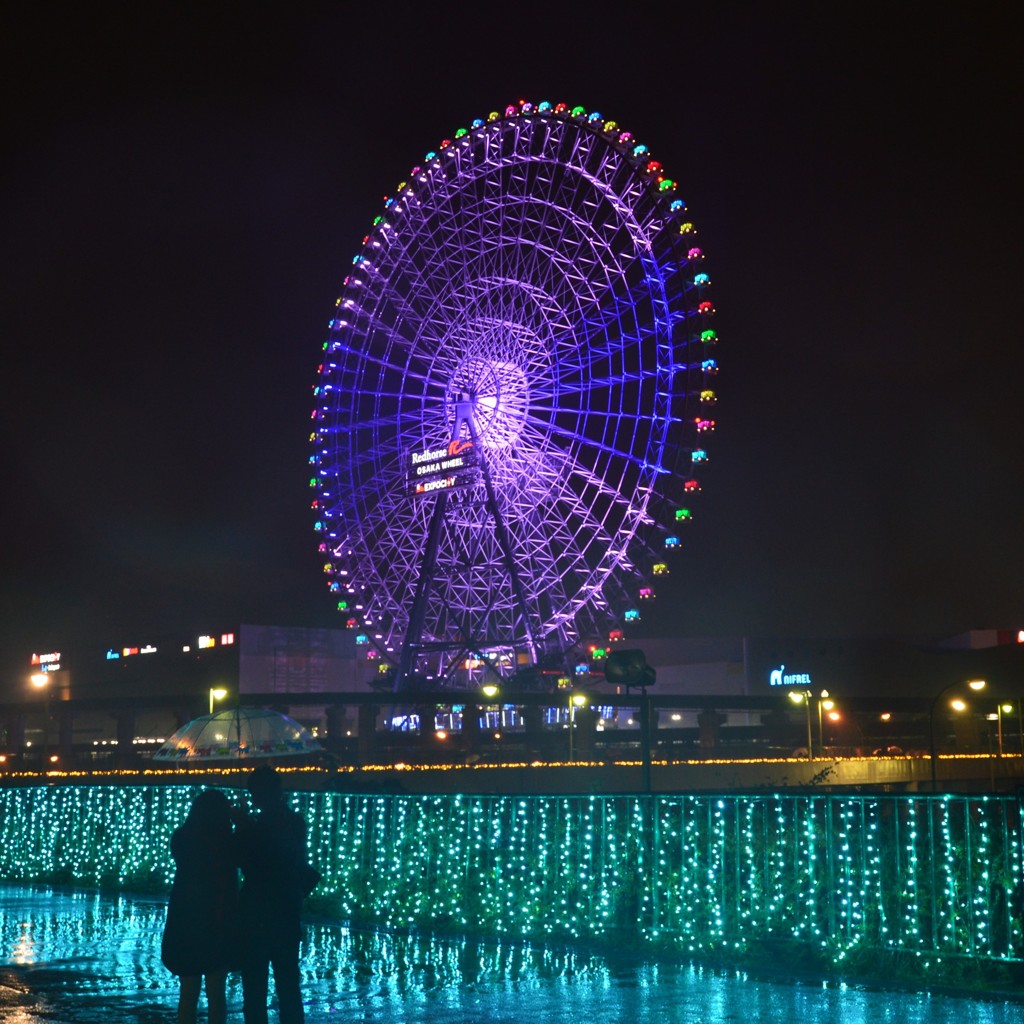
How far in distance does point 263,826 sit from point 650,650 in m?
90.4

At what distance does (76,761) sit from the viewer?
39625 millimetres

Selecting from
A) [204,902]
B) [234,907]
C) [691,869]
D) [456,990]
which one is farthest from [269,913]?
[691,869]

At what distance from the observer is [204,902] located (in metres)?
8.38

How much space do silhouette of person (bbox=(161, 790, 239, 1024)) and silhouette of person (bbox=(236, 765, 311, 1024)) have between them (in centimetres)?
10

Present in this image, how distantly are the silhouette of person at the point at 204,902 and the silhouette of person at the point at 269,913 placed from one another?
102mm

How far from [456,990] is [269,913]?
9.78 feet

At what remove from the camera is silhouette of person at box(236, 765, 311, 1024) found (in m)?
8.55

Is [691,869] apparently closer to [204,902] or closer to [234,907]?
[234,907]

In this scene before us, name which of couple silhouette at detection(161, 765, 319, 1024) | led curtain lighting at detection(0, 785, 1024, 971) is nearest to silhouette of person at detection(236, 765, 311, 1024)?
couple silhouette at detection(161, 765, 319, 1024)

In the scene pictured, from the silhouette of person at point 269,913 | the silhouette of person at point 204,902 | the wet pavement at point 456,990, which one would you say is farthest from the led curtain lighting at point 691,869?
the silhouette of person at point 204,902

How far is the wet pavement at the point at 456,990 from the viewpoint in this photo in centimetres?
986

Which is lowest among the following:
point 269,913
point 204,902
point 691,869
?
point 691,869

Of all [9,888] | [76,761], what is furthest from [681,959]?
[76,761]

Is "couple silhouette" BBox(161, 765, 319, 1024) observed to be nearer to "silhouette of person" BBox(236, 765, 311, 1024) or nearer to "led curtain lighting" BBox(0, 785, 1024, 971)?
"silhouette of person" BBox(236, 765, 311, 1024)
